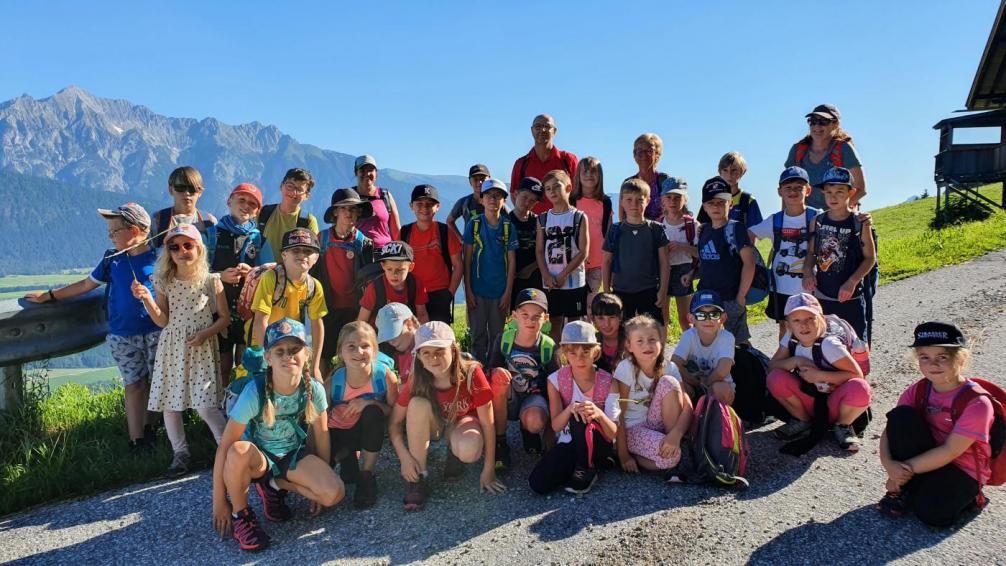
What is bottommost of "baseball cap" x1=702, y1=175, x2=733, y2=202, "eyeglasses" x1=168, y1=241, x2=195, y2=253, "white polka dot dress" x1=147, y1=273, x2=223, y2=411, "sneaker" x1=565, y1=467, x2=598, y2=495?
"sneaker" x1=565, y1=467, x2=598, y2=495

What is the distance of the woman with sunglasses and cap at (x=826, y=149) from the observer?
7.09 meters

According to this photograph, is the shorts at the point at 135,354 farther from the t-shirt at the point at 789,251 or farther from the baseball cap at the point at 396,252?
the t-shirt at the point at 789,251

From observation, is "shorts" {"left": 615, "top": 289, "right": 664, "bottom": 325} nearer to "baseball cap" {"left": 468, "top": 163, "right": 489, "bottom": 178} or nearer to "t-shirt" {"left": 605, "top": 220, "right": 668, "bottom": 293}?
"t-shirt" {"left": 605, "top": 220, "right": 668, "bottom": 293}

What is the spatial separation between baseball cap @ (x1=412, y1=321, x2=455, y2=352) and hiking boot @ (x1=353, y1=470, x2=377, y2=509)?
1.01 meters

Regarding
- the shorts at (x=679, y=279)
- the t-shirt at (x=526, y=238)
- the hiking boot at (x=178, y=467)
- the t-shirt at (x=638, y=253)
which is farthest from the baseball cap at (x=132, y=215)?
the shorts at (x=679, y=279)

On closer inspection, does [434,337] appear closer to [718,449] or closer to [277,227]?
[718,449]

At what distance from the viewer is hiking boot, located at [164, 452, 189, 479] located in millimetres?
5254

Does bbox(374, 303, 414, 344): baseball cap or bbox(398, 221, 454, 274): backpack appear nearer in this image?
bbox(374, 303, 414, 344): baseball cap

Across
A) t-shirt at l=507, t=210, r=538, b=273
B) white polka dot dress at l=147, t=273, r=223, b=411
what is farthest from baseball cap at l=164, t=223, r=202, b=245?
t-shirt at l=507, t=210, r=538, b=273

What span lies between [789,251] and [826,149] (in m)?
1.76

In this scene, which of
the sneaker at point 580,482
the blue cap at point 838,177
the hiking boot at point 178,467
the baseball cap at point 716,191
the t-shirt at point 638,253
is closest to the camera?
the sneaker at point 580,482

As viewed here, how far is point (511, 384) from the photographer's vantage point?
212 inches

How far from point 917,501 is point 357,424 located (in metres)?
3.84

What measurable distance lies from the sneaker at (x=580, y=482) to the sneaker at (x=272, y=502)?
79.1 inches
